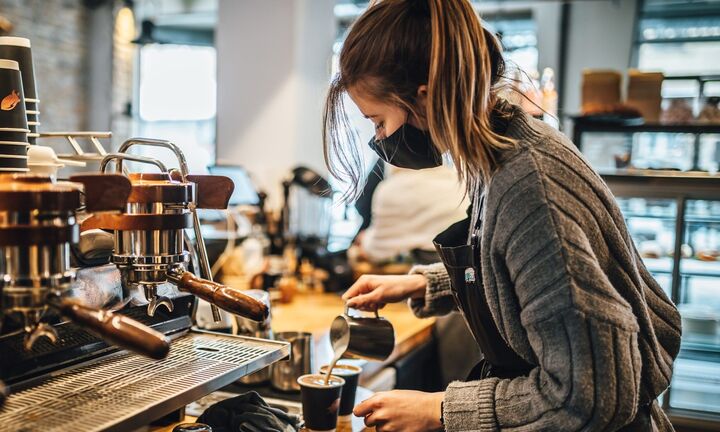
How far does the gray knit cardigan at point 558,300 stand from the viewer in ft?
2.85

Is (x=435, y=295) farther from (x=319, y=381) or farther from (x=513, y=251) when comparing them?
(x=513, y=251)

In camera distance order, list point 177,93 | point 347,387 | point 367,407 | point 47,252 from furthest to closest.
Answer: point 177,93, point 347,387, point 367,407, point 47,252

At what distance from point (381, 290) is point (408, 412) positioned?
37 cm

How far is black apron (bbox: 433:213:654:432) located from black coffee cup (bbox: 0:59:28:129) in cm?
68

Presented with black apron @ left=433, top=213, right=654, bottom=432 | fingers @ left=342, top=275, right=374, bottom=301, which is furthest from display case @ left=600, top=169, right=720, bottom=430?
black apron @ left=433, top=213, right=654, bottom=432

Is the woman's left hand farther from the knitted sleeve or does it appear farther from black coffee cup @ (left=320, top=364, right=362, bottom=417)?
black coffee cup @ (left=320, top=364, right=362, bottom=417)

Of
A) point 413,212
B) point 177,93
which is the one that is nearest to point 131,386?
point 413,212

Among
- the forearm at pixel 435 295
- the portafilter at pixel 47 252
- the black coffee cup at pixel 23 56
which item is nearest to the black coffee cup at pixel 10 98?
the black coffee cup at pixel 23 56

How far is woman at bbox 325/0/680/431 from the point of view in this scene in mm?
875

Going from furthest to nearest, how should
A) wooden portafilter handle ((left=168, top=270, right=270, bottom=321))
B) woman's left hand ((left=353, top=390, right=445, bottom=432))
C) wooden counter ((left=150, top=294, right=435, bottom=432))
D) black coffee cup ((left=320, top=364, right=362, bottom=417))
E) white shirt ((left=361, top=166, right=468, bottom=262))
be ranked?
white shirt ((left=361, top=166, right=468, bottom=262)), wooden counter ((left=150, top=294, right=435, bottom=432)), black coffee cup ((left=320, top=364, right=362, bottom=417)), woman's left hand ((left=353, top=390, right=445, bottom=432)), wooden portafilter handle ((left=168, top=270, right=270, bottom=321))

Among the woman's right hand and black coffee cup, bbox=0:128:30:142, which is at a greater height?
black coffee cup, bbox=0:128:30:142

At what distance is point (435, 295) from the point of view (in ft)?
4.65

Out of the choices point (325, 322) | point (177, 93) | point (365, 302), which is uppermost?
point (177, 93)

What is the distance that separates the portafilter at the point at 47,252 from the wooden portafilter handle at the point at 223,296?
17 cm
